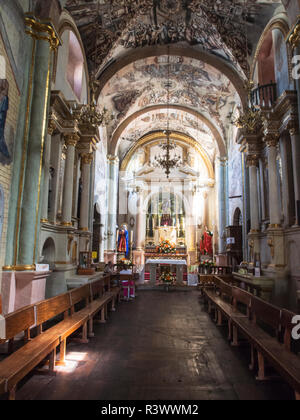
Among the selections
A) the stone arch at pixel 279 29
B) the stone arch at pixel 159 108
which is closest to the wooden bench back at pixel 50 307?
the stone arch at pixel 279 29

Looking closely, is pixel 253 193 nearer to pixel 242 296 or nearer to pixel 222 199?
pixel 242 296

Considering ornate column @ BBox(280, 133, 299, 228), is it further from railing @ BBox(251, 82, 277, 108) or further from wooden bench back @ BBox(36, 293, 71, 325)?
wooden bench back @ BBox(36, 293, 71, 325)

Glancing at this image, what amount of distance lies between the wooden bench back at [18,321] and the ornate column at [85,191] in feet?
21.9

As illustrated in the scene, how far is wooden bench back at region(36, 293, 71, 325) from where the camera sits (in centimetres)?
373

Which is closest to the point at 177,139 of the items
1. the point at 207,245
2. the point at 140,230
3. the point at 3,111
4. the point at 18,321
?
the point at 140,230

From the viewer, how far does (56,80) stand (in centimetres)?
809

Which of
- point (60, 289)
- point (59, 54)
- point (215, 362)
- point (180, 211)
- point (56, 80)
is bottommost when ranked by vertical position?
point (215, 362)

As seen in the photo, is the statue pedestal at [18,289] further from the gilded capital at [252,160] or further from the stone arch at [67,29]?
the gilded capital at [252,160]

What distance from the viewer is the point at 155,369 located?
3.54 m

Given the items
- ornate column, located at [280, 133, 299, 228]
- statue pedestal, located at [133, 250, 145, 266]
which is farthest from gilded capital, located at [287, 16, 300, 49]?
statue pedestal, located at [133, 250, 145, 266]

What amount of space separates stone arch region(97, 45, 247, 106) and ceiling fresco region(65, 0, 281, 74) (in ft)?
1.19

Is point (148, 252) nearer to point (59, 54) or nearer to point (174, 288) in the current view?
point (174, 288)
